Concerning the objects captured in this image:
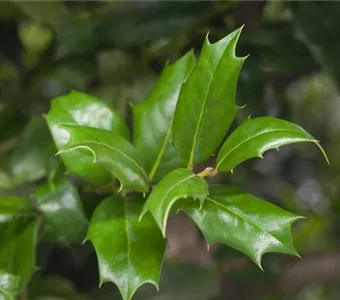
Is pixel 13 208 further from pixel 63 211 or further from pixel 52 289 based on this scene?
pixel 52 289

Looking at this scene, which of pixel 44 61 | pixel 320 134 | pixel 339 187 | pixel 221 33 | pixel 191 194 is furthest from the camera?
pixel 320 134

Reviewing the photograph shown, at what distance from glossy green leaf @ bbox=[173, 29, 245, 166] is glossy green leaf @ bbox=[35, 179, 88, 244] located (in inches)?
5.0

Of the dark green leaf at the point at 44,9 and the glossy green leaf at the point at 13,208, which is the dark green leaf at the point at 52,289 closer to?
the glossy green leaf at the point at 13,208

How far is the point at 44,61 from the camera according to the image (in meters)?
0.79

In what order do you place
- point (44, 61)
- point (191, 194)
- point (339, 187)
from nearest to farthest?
point (191, 194) → point (44, 61) → point (339, 187)

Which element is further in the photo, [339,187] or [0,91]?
[339,187]

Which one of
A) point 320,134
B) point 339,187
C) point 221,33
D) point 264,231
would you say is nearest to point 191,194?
point 264,231

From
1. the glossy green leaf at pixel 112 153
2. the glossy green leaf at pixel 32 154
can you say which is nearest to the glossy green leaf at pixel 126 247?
the glossy green leaf at pixel 112 153

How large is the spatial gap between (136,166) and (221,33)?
24 cm

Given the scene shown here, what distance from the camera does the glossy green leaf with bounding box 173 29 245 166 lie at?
446 millimetres

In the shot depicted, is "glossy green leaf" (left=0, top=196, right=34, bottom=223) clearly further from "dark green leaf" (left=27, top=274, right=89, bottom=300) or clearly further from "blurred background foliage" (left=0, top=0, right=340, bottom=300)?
"dark green leaf" (left=27, top=274, right=89, bottom=300)

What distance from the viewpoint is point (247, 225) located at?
44cm

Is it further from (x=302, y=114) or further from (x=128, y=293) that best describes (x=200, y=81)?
(x=302, y=114)

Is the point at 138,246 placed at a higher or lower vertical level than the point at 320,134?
higher
